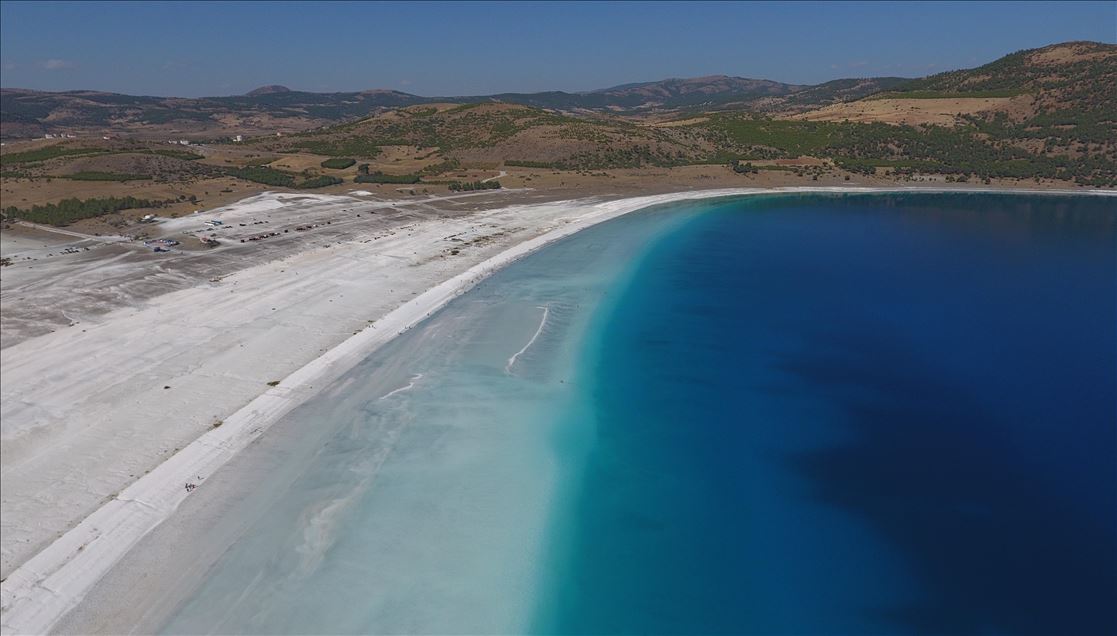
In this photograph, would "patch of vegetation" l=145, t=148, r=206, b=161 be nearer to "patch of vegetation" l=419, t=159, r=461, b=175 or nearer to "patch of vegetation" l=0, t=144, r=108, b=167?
"patch of vegetation" l=0, t=144, r=108, b=167

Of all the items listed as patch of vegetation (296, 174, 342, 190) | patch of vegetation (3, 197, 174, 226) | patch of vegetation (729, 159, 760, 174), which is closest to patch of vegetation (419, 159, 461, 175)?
patch of vegetation (296, 174, 342, 190)

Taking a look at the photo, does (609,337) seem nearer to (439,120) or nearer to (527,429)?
(527,429)

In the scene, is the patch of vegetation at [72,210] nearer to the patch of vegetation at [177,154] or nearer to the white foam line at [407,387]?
the patch of vegetation at [177,154]

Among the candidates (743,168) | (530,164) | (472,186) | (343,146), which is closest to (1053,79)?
(743,168)

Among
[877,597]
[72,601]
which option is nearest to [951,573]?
[877,597]

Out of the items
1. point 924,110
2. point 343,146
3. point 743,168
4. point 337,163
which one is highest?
point 924,110

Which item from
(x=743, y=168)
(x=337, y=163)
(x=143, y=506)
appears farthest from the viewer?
(x=743, y=168)

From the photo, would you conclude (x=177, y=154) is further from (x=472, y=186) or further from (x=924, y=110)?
(x=924, y=110)
